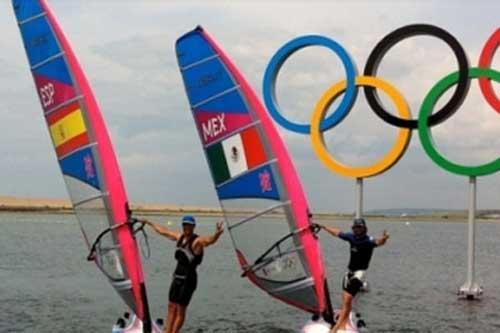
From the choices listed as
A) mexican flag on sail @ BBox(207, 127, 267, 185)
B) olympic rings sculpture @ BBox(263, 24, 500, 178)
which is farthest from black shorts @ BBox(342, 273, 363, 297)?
olympic rings sculpture @ BBox(263, 24, 500, 178)

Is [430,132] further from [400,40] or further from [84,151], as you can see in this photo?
[84,151]

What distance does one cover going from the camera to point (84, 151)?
37.1 ft

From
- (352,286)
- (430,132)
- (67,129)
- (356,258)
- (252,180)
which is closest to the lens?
(352,286)

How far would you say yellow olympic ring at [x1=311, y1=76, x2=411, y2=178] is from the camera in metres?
17.5

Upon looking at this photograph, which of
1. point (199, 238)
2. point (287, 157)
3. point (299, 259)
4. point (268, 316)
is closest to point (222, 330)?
point (268, 316)

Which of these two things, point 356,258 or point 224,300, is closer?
point 356,258

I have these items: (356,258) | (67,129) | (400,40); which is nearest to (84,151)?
(67,129)

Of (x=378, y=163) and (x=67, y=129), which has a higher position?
(x=67, y=129)

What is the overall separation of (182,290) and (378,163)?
8790 mm

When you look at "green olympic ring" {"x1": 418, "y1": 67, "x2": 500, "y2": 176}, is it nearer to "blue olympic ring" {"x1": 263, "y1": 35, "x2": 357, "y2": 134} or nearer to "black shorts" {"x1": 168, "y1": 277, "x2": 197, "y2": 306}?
"blue olympic ring" {"x1": 263, "y1": 35, "x2": 357, "y2": 134}

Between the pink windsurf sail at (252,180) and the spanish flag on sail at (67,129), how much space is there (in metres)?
1.95

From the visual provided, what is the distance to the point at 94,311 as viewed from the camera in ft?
53.3

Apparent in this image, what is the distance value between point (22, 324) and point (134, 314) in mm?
3897

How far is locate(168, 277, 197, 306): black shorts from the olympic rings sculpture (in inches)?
341
